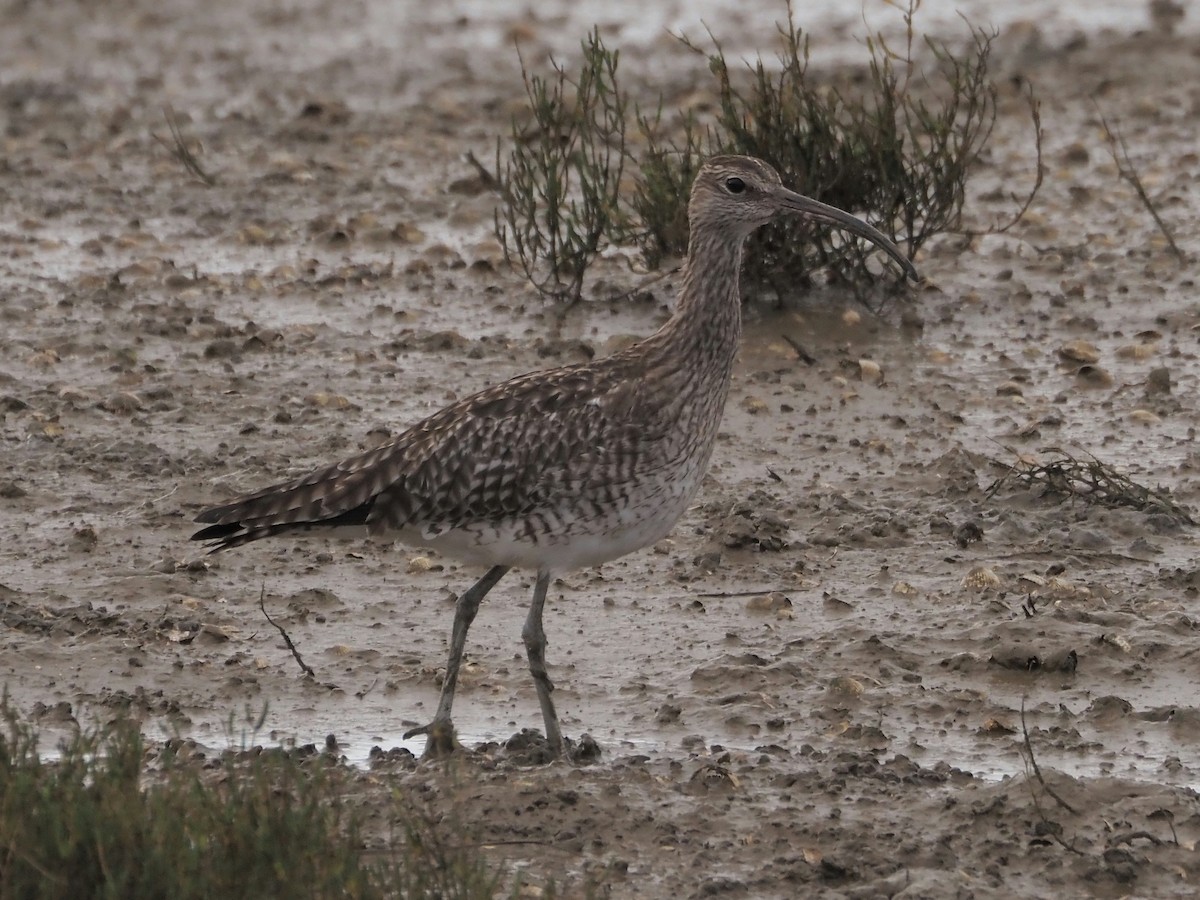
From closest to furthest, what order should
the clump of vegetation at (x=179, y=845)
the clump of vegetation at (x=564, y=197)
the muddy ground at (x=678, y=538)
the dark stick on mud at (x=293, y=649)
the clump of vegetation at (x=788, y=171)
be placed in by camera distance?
the clump of vegetation at (x=179, y=845)
the muddy ground at (x=678, y=538)
the dark stick on mud at (x=293, y=649)
the clump of vegetation at (x=788, y=171)
the clump of vegetation at (x=564, y=197)

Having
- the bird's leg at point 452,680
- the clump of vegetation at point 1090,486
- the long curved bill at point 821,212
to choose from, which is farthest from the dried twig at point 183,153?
the bird's leg at point 452,680

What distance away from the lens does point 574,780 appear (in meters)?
6.86

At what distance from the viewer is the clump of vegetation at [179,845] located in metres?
5.23

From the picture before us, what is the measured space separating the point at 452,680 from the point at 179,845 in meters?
2.04

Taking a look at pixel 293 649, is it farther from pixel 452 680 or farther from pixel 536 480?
pixel 536 480

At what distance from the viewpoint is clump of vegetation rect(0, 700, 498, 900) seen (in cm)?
523

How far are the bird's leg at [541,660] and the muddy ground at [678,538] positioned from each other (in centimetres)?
19

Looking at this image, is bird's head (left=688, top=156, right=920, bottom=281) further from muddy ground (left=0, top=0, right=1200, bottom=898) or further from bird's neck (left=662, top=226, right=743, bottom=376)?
muddy ground (left=0, top=0, right=1200, bottom=898)

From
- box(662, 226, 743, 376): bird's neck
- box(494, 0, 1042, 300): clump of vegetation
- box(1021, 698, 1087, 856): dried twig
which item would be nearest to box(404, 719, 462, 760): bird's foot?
A: box(662, 226, 743, 376): bird's neck

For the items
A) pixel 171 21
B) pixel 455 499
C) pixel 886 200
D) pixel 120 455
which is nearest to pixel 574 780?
pixel 455 499

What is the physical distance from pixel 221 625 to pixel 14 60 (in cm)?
1170

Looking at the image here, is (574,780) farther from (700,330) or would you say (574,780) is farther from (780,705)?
(700,330)

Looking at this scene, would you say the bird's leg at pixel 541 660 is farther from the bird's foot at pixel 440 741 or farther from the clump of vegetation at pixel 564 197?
the clump of vegetation at pixel 564 197

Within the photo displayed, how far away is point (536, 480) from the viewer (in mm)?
7078
